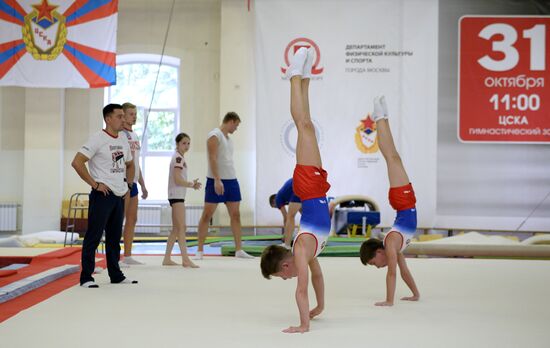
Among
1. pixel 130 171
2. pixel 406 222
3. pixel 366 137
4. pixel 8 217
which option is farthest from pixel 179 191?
pixel 8 217

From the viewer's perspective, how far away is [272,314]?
349 cm

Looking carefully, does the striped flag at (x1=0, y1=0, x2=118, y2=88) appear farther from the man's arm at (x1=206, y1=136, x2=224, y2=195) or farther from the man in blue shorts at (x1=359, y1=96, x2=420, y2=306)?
the man in blue shorts at (x1=359, y1=96, x2=420, y2=306)

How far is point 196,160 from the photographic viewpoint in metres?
11.9

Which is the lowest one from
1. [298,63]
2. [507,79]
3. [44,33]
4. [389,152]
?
[389,152]

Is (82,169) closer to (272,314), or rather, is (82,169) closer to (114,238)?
(114,238)

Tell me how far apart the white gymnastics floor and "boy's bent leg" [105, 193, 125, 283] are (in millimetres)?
150

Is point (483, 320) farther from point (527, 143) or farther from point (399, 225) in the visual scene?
point (527, 143)

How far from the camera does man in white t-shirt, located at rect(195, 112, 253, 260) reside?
6.16 metres

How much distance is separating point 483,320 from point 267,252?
118cm

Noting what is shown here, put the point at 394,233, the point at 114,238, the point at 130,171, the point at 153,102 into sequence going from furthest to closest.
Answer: the point at 153,102 → the point at 130,171 → the point at 114,238 → the point at 394,233

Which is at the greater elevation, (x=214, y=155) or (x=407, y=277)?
(x=214, y=155)

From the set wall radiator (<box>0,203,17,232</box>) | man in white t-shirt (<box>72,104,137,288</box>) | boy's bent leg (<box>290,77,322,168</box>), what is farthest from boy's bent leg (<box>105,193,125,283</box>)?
wall radiator (<box>0,203,17,232</box>)

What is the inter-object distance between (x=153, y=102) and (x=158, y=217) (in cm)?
220

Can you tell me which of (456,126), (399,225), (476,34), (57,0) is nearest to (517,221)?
(456,126)
